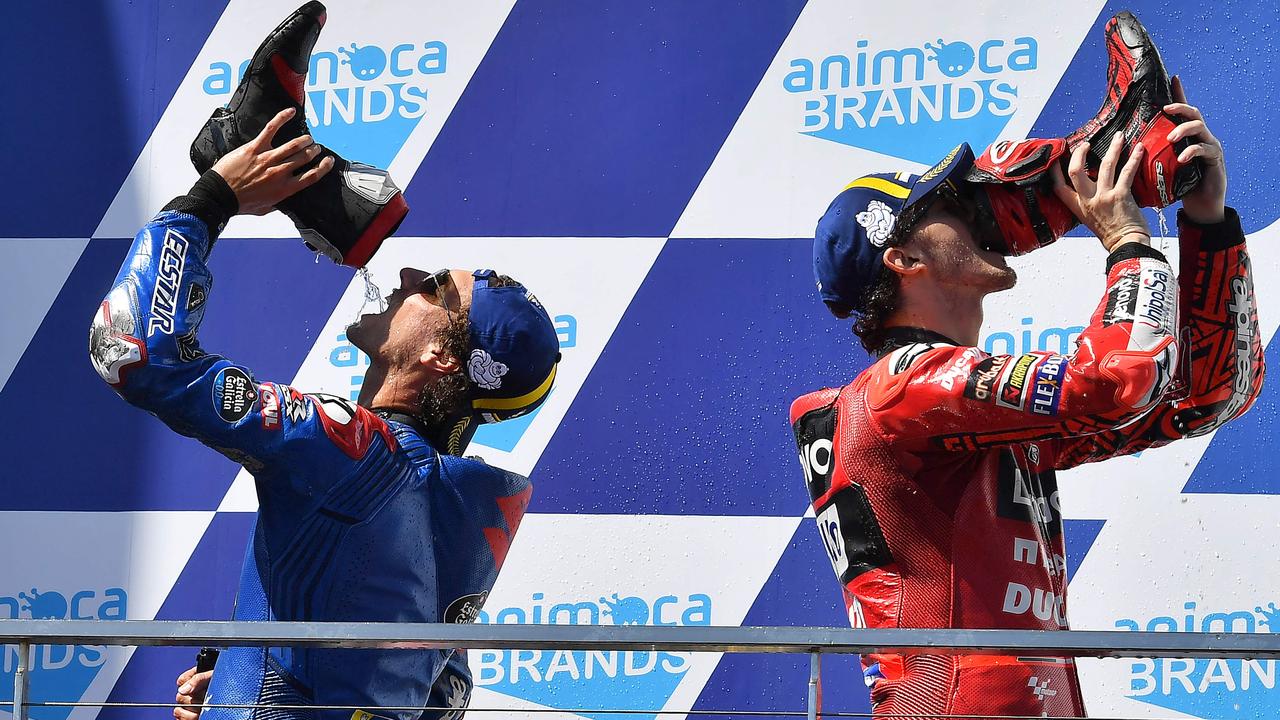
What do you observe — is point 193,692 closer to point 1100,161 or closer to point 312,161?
point 312,161

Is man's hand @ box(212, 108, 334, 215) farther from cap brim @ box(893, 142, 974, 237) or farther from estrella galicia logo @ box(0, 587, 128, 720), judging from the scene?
estrella galicia logo @ box(0, 587, 128, 720)

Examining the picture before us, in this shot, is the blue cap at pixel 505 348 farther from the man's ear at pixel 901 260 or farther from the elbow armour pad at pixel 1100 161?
the elbow armour pad at pixel 1100 161

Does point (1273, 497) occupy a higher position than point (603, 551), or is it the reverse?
point (1273, 497)

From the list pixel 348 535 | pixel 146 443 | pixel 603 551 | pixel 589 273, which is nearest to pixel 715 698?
pixel 603 551

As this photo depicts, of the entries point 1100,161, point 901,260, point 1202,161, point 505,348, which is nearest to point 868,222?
point 901,260

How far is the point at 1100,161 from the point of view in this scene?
1.97 metres

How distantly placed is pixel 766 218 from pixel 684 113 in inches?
9.6

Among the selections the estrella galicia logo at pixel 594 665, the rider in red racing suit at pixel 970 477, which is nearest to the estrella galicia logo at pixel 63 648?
the estrella galicia logo at pixel 594 665

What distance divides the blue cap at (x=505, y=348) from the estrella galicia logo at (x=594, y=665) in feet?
1.87

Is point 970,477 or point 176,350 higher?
point 970,477

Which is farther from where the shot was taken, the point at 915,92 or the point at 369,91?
the point at 369,91

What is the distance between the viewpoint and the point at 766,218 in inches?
110

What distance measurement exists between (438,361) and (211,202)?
1.27ft

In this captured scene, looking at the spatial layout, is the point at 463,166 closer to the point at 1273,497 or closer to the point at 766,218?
the point at 766,218
